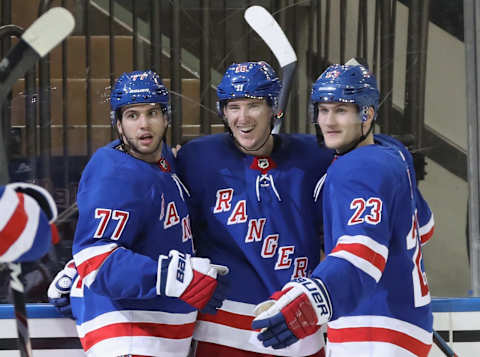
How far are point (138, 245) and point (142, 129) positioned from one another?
0.31 meters

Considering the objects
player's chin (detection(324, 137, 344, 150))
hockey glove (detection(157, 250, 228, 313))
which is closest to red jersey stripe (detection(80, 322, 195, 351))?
hockey glove (detection(157, 250, 228, 313))

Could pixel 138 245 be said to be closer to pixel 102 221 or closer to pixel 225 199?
pixel 102 221

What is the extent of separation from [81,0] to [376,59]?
1052 millimetres

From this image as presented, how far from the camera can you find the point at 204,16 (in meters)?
2.83

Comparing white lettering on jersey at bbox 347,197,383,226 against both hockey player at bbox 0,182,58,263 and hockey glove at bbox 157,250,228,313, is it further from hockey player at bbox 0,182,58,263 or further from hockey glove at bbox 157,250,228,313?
hockey player at bbox 0,182,58,263

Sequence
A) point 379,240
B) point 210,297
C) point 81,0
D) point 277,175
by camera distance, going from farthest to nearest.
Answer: point 81,0 < point 277,175 < point 210,297 < point 379,240

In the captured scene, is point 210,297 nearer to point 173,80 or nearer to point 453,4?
point 173,80

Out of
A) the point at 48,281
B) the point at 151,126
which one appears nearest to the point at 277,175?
the point at 151,126

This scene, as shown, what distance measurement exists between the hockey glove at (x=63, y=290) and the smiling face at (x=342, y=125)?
92 cm

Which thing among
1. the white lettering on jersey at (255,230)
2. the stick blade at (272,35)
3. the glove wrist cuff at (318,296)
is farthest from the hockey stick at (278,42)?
the glove wrist cuff at (318,296)

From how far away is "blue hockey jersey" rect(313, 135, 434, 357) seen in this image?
6.16ft

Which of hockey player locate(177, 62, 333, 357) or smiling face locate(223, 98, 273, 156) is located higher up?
smiling face locate(223, 98, 273, 156)

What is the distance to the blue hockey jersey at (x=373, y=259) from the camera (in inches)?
73.9

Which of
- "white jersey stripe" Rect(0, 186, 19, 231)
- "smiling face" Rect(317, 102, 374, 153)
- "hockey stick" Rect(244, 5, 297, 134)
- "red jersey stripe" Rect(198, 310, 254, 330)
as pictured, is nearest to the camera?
"white jersey stripe" Rect(0, 186, 19, 231)
